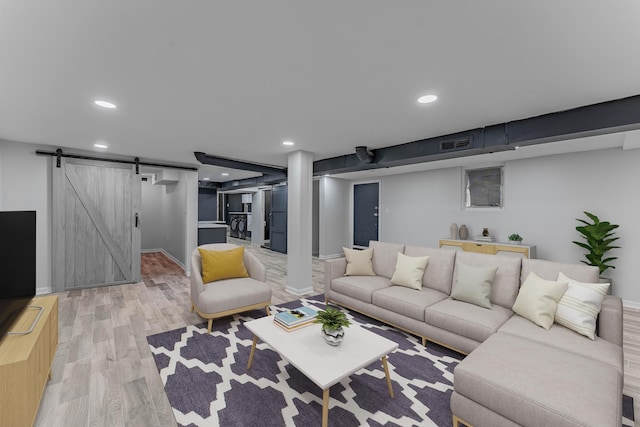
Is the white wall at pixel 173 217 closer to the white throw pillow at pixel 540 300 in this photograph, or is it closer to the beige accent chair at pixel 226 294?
the beige accent chair at pixel 226 294

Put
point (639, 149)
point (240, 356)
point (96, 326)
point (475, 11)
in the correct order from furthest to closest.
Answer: point (639, 149) < point (96, 326) < point (240, 356) < point (475, 11)

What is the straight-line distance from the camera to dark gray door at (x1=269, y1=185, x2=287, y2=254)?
→ 7980mm

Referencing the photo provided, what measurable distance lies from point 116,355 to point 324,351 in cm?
205

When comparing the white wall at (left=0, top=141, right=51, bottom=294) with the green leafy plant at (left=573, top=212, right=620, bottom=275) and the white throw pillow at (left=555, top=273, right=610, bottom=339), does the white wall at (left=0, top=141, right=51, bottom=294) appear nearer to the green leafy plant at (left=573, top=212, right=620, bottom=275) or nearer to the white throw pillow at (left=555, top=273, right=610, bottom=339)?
the white throw pillow at (left=555, top=273, right=610, bottom=339)

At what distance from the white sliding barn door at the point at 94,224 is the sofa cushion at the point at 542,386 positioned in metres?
5.52

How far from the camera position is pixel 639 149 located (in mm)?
3848

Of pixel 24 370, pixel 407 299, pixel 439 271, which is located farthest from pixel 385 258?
pixel 24 370

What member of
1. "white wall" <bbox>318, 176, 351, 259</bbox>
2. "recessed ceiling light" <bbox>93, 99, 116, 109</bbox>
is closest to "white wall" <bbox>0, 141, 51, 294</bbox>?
"recessed ceiling light" <bbox>93, 99, 116, 109</bbox>

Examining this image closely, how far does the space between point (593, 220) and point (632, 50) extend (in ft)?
11.0

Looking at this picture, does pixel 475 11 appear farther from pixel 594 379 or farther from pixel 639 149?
pixel 639 149

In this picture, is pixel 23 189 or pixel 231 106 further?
pixel 23 189

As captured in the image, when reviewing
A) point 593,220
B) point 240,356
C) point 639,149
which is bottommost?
point 240,356

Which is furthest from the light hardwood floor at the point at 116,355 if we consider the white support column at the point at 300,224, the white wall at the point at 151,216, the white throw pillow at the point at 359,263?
the white wall at the point at 151,216

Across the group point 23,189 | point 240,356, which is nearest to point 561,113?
point 240,356
